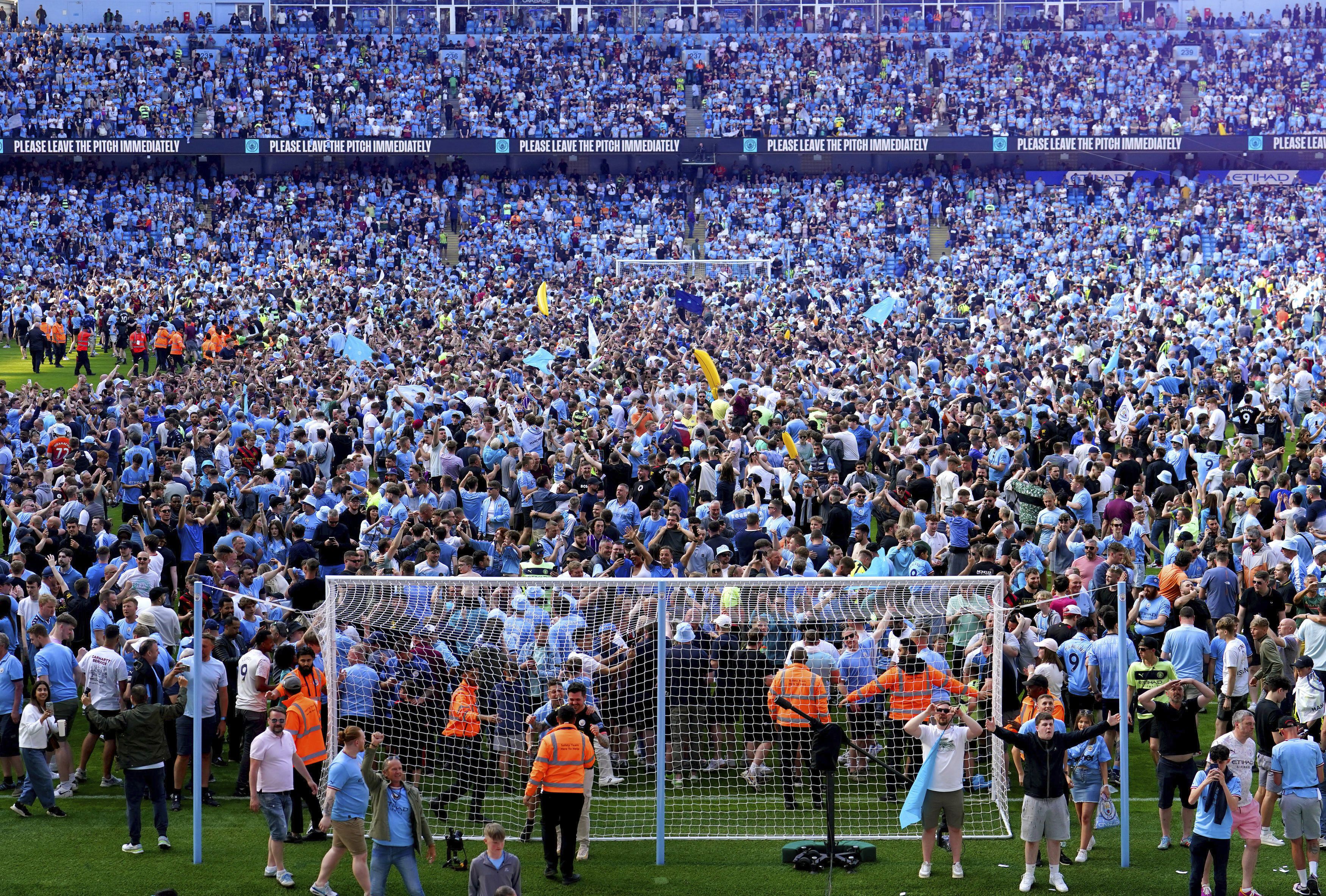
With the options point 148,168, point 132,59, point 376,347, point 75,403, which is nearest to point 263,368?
point 376,347

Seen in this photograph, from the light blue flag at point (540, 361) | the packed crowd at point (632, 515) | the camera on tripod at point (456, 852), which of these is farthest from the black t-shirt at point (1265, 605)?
the light blue flag at point (540, 361)

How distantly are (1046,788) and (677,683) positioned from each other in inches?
112

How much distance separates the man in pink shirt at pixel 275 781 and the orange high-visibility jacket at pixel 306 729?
308 millimetres

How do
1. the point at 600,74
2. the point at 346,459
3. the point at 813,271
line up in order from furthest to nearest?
the point at 600,74, the point at 813,271, the point at 346,459

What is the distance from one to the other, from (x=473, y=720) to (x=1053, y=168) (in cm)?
4426

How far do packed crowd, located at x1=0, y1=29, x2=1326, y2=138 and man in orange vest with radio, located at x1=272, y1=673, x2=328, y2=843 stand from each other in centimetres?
4048

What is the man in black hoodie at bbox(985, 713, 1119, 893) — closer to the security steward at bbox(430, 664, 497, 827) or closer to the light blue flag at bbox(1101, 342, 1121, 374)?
the security steward at bbox(430, 664, 497, 827)

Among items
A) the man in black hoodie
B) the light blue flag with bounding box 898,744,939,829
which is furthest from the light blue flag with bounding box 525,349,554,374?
the man in black hoodie

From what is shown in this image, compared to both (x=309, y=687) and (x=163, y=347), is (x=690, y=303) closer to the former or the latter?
(x=163, y=347)

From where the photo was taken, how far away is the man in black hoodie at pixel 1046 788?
977 centimetres

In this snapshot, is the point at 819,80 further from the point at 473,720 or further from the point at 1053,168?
the point at 473,720

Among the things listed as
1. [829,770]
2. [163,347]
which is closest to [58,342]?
[163,347]

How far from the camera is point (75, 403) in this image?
2038 centimetres

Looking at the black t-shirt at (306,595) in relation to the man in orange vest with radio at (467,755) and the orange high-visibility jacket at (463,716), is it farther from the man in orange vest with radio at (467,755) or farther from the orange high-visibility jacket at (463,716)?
A: the orange high-visibility jacket at (463,716)
